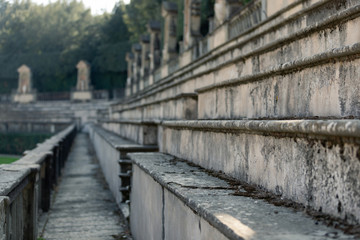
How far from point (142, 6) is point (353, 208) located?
37958mm

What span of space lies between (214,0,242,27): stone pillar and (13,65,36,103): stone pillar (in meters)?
34.8

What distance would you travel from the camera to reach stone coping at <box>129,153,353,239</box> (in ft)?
5.52

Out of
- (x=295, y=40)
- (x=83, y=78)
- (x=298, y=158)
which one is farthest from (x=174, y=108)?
(x=83, y=78)

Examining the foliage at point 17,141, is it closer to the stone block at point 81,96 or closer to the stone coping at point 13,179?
the stone block at point 81,96

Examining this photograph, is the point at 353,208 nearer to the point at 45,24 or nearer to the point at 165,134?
the point at 165,134

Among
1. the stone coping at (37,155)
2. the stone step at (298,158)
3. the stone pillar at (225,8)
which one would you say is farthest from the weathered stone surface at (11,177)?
the stone pillar at (225,8)

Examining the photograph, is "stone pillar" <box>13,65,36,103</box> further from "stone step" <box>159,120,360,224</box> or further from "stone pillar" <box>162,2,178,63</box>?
"stone step" <box>159,120,360,224</box>

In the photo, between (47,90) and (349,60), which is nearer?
(349,60)

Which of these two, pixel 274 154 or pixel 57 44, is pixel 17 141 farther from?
pixel 274 154

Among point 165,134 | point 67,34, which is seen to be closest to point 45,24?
point 67,34

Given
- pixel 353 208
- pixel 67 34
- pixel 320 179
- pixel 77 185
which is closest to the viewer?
pixel 353 208

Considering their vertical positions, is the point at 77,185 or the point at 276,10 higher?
the point at 276,10

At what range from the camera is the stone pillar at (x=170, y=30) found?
2091 centimetres

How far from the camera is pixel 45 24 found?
57.2 m
